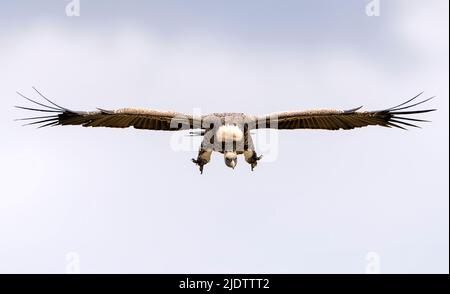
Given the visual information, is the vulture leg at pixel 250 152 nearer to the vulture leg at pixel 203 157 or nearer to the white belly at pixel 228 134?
the white belly at pixel 228 134

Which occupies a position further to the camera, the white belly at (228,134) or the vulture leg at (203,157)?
the vulture leg at (203,157)

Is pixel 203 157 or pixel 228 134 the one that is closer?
pixel 228 134

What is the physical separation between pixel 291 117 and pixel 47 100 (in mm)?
8447

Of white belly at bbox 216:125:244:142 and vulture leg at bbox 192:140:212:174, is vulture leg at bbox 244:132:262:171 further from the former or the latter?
vulture leg at bbox 192:140:212:174

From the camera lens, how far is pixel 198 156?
108ft

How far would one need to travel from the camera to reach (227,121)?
32094mm

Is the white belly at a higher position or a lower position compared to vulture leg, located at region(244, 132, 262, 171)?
higher

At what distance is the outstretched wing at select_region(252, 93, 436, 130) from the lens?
3344 cm

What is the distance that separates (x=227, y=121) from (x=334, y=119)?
438 centimetres

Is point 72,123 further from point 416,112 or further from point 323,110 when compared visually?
point 416,112

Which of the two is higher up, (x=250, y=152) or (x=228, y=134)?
(x=228, y=134)

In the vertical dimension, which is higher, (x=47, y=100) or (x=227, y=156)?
(x=47, y=100)

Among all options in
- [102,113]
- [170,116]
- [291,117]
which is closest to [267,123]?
[291,117]

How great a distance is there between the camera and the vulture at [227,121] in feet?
106
